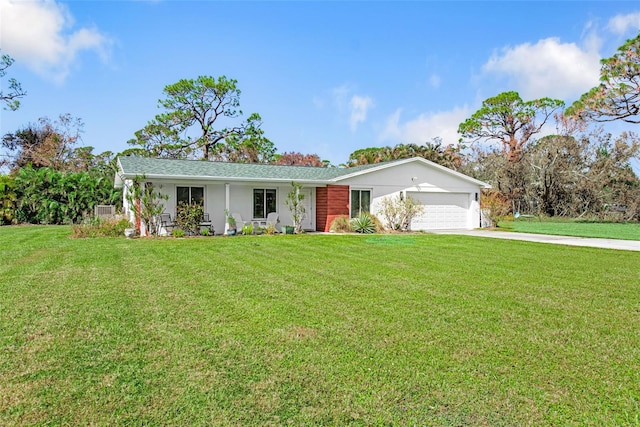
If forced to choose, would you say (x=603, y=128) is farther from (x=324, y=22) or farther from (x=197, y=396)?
(x=197, y=396)

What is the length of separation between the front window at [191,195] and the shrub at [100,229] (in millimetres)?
2318

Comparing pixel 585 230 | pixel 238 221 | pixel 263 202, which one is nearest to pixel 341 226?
pixel 263 202

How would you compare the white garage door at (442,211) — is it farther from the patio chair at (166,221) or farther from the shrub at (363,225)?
the patio chair at (166,221)

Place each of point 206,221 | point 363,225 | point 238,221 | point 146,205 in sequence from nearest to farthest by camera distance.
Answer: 1. point 146,205
2. point 206,221
3. point 238,221
4. point 363,225

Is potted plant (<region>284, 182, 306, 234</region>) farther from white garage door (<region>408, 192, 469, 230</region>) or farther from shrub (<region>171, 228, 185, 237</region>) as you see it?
white garage door (<region>408, 192, 469, 230</region>)

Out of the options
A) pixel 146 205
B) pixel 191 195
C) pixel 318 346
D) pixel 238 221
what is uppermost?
pixel 191 195

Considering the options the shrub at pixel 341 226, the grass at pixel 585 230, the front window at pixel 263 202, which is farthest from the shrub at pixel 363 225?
the grass at pixel 585 230

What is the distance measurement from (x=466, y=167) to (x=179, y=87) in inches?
994

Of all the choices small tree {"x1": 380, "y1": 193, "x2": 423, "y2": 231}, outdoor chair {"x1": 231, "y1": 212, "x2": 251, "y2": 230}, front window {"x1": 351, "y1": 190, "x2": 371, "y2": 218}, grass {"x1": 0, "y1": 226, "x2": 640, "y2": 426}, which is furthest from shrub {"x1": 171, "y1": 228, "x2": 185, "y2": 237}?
small tree {"x1": 380, "y1": 193, "x2": 423, "y2": 231}

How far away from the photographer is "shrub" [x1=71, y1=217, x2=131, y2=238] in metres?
14.9

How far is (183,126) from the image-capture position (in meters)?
36.2

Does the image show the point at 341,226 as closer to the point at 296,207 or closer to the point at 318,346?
the point at 296,207

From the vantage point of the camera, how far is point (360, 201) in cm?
1952

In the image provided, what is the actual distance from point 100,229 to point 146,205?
223cm
